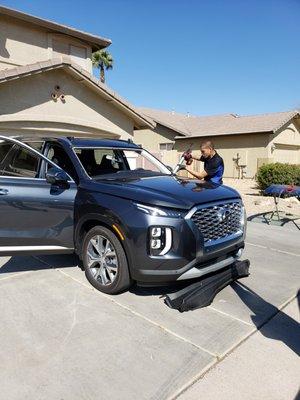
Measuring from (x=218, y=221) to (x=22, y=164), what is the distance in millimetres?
2691

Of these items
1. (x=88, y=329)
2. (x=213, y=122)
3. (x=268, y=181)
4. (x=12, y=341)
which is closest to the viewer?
(x=12, y=341)

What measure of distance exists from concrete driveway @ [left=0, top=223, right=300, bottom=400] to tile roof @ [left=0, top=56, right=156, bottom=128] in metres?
7.30

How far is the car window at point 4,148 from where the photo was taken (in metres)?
5.32

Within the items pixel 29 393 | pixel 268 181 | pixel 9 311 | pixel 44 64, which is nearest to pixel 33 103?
pixel 44 64

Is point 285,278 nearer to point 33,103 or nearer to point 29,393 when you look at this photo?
point 29,393

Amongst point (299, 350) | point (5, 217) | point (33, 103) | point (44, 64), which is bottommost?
point (299, 350)

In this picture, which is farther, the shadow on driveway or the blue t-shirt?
the blue t-shirt

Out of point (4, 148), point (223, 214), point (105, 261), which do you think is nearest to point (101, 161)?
point (4, 148)

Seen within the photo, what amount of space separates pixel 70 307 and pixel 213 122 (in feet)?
96.0

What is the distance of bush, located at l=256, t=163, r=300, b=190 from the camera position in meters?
18.6

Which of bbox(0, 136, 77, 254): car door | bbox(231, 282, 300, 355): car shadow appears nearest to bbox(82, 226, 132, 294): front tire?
bbox(0, 136, 77, 254): car door

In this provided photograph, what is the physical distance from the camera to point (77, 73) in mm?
11969

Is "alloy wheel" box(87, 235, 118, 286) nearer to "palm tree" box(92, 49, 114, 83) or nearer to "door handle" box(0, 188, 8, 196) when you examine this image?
"door handle" box(0, 188, 8, 196)

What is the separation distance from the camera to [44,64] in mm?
11266
